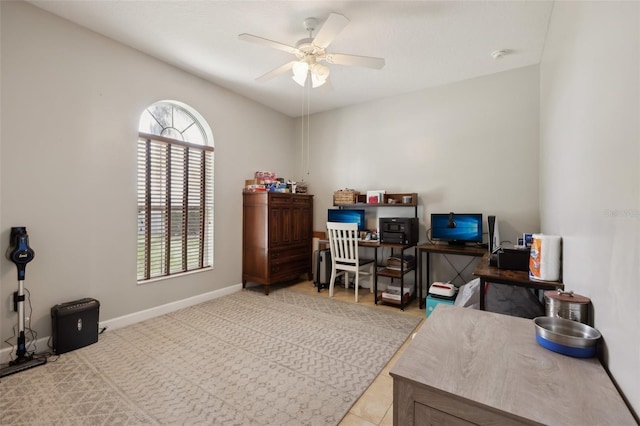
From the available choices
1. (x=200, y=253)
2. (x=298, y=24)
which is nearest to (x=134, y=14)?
(x=298, y=24)

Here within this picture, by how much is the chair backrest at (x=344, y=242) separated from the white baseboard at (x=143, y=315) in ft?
5.32

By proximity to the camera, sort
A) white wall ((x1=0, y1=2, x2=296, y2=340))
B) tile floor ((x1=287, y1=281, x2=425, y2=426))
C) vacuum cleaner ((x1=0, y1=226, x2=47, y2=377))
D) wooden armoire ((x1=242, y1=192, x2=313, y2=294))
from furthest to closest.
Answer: wooden armoire ((x1=242, y1=192, x2=313, y2=294)) < white wall ((x1=0, y1=2, x2=296, y2=340)) < vacuum cleaner ((x1=0, y1=226, x2=47, y2=377)) < tile floor ((x1=287, y1=281, x2=425, y2=426))

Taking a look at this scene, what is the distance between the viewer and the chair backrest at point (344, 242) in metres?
3.54

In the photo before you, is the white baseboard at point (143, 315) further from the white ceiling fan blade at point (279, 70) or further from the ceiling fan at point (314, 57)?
the ceiling fan at point (314, 57)

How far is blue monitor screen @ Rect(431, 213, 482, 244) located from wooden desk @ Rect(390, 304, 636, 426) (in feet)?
8.08

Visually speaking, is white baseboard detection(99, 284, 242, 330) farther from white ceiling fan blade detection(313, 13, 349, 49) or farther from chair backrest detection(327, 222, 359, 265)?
white ceiling fan blade detection(313, 13, 349, 49)

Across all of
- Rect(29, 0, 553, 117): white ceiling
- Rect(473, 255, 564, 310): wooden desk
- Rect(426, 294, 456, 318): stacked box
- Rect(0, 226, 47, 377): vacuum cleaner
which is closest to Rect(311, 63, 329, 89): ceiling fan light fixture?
Rect(29, 0, 553, 117): white ceiling

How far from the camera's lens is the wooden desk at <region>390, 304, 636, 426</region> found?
2.29 feet

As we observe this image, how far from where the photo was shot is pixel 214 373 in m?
2.04

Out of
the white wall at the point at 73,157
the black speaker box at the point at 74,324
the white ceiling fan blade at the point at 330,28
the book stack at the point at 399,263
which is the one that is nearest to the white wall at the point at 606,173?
the white ceiling fan blade at the point at 330,28

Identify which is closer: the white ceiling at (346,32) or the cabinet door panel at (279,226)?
the white ceiling at (346,32)

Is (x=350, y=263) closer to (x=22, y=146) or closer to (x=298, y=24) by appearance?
(x=298, y=24)

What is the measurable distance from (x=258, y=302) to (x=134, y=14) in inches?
128

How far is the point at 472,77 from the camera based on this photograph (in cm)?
352
